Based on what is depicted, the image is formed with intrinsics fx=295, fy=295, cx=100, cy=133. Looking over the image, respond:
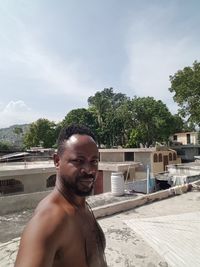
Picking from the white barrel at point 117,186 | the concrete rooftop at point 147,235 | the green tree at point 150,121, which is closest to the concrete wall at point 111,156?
the green tree at point 150,121

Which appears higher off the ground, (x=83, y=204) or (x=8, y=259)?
(x=83, y=204)

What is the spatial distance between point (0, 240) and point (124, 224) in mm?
2895

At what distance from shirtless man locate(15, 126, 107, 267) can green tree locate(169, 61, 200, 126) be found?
21337 mm

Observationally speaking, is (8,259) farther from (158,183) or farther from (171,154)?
(171,154)

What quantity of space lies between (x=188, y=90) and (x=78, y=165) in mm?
21663

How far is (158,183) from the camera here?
63.3 ft

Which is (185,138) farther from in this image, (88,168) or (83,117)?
(88,168)

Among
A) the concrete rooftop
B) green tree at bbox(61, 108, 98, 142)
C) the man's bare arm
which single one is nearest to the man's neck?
the man's bare arm

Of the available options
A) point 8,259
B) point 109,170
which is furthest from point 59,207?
point 109,170

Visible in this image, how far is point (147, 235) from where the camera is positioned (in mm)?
6340

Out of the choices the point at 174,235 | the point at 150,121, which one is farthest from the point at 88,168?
the point at 150,121

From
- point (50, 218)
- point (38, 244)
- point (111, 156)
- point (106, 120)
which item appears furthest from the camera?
point (106, 120)

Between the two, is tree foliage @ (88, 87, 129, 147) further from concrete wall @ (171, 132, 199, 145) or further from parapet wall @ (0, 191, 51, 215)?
parapet wall @ (0, 191, 51, 215)

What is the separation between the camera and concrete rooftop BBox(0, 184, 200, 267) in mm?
5199
